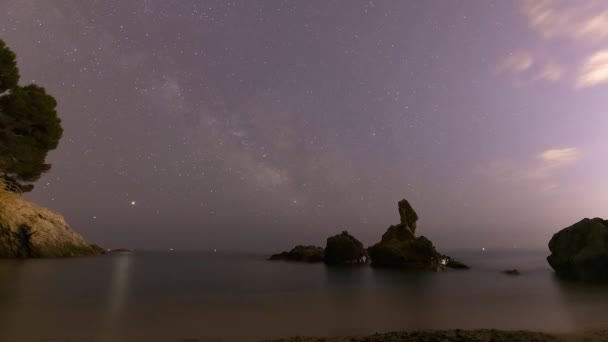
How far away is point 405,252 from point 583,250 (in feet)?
85.1

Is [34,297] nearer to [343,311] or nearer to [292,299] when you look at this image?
[292,299]

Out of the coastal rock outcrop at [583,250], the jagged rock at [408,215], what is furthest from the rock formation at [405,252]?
the coastal rock outcrop at [583,250]

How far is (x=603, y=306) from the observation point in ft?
70.2

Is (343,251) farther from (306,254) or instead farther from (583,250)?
(583,250)

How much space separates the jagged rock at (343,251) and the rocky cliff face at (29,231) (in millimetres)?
47118

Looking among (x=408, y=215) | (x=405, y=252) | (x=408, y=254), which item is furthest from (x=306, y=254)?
(x=408, y=254)

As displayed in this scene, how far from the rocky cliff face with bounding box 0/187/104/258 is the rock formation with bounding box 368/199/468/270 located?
54.3m

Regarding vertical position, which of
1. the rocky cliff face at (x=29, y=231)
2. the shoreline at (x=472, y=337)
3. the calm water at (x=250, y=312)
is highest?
the rocky cliff face at (x=29, y=231)

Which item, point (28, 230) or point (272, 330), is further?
point (28, 230)

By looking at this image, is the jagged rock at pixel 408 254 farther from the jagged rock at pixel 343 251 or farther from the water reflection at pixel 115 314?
the water reflection at pixel 115 314

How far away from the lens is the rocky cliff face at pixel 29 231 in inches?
1930

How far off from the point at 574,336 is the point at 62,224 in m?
69.6

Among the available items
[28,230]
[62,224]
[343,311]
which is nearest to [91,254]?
Answer: [62,224]

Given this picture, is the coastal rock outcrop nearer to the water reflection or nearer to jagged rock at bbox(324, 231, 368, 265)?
jagged rock at bbox(324, 231, 368, 265)
